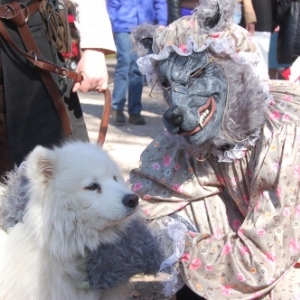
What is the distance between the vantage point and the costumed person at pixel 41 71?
2678mm

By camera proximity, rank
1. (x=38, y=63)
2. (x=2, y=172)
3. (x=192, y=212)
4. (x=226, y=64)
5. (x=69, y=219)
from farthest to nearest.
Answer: (x=2, y=172)
(x=192, y=212)
(x=38, y=63)
(x=226, y=64)
(x=69, y=219)

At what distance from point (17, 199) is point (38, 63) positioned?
60 cm

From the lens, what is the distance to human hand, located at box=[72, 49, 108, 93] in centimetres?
273

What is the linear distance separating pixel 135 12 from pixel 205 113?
180 inches

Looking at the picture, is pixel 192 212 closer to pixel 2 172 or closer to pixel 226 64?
pixel 226 64

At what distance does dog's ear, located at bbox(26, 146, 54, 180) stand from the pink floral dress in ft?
2.11

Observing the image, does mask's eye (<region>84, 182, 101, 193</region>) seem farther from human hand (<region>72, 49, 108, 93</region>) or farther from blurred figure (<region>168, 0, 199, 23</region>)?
blurred figure (<region>168, 0, 199, 23</region>)

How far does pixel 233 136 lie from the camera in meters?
2.52

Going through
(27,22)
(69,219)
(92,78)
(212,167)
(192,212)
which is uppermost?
(27,22)

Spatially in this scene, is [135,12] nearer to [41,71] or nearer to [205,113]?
[41,71]

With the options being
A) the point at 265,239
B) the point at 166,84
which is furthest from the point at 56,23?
the point at 265,239

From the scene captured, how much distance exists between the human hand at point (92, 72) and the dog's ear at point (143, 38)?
21cm

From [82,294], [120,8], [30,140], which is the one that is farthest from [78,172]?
[120,8]

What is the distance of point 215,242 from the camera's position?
257cm
